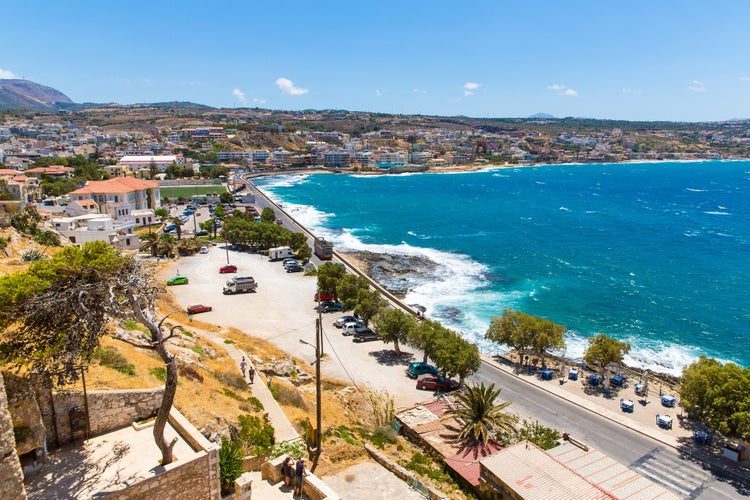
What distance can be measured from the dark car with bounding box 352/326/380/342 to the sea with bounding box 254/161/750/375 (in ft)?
26.1

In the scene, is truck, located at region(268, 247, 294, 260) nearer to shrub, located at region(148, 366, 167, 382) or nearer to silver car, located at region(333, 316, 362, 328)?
silver car, located at region(333, 316, 362, 328)

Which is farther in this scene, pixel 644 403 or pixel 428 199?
pixel 428 199

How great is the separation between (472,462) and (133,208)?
6415cm

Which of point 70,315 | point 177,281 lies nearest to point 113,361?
point 70,315

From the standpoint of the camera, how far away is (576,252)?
210ft

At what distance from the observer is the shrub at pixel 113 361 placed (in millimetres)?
13445

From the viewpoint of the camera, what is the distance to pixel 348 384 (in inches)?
972

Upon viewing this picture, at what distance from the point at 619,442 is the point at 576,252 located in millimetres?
46637

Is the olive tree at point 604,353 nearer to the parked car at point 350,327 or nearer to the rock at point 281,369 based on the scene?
the parked car at point 350,327

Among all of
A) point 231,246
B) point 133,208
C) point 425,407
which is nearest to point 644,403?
point 425,407

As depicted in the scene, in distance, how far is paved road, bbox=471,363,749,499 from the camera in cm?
1842

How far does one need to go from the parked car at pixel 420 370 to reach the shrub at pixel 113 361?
16160 millimetres

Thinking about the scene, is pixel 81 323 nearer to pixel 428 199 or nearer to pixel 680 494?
pixel 680 494

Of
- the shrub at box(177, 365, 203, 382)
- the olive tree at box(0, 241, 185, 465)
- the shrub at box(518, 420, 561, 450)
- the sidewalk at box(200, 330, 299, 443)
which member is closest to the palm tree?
the shrub at box(518, 420, 561, 450)
